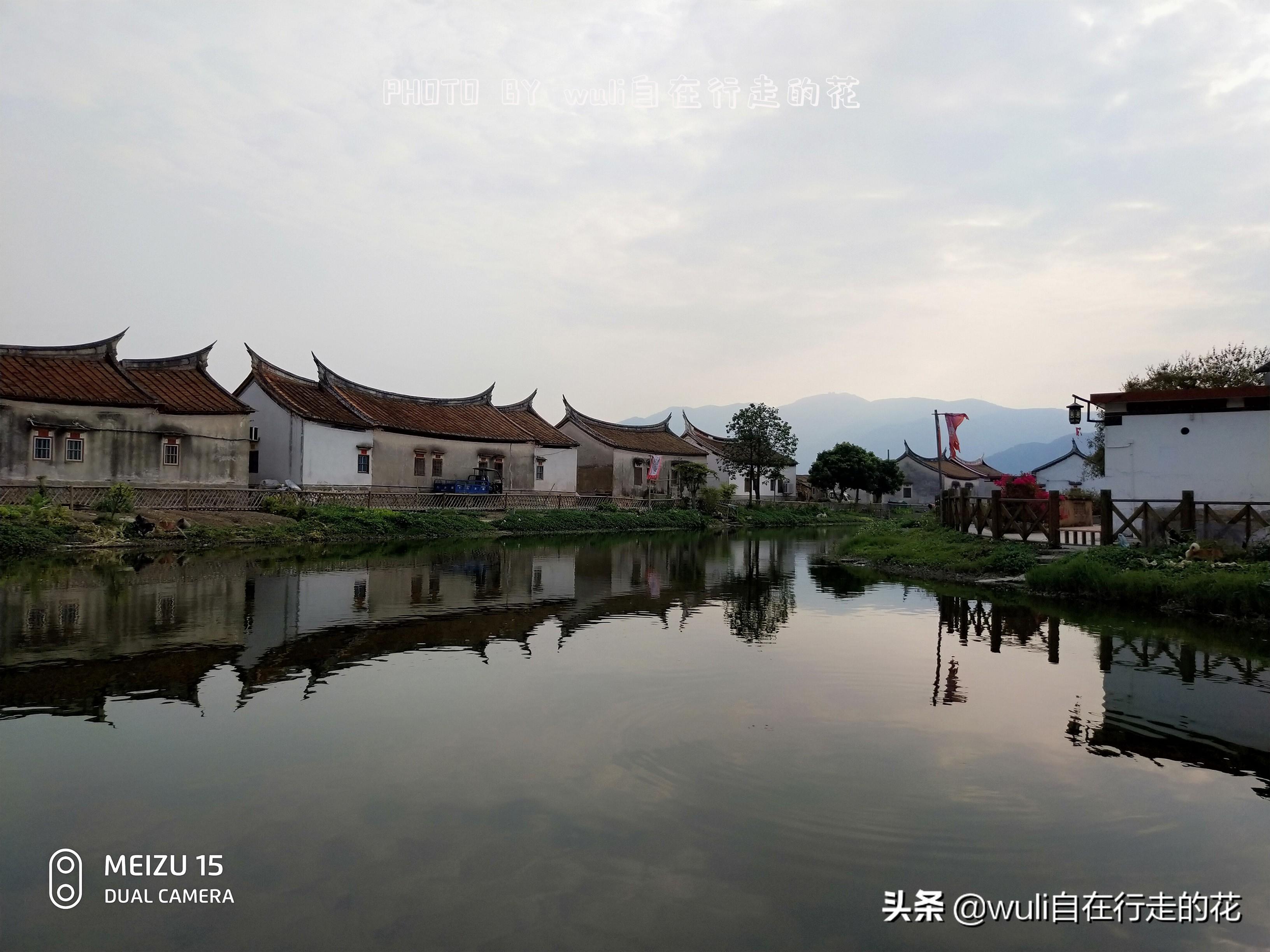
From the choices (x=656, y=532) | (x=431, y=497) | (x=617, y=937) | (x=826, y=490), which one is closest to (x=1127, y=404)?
(x=617, y=937)

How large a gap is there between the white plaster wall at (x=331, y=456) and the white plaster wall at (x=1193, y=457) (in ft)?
92.0

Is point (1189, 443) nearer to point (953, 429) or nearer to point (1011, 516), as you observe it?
point (1011, 516)

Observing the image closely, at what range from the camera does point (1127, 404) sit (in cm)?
1686

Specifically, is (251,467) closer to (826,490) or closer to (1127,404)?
(1127,404)

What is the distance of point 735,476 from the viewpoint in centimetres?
5712

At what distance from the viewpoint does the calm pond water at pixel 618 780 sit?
4223 millimetres

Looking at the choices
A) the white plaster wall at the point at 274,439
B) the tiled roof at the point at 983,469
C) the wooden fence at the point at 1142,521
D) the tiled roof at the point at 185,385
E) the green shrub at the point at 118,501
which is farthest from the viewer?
the tiled roof at the point at 983,469

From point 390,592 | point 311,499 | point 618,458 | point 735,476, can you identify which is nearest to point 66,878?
point 390,592

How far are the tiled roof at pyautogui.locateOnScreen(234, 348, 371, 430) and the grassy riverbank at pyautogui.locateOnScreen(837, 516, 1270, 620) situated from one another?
23428 millimetres

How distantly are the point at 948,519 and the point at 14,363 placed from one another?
3107 cm

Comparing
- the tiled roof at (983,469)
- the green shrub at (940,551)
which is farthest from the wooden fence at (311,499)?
the tiled roof at (983,469)

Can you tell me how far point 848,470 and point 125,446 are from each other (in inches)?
1760

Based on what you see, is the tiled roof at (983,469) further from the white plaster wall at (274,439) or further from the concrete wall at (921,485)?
the white plaster wall at (274,439)

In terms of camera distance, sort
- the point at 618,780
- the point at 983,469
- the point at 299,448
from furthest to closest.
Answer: the point at 983,469 < the point at 299,448 < the point at 618,780
